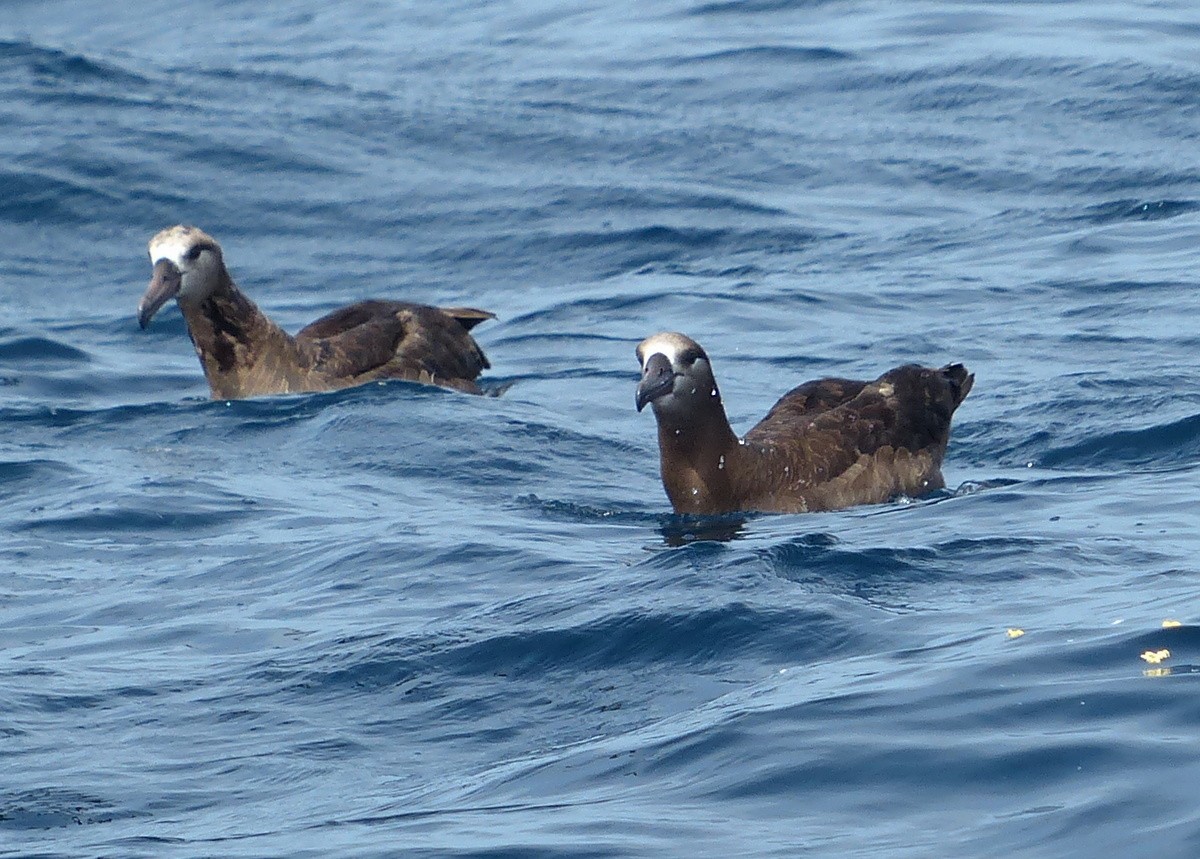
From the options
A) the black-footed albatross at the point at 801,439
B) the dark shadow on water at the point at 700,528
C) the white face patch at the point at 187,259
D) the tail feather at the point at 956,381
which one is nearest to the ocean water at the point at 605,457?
the dark shadow on water at the point at 700,528

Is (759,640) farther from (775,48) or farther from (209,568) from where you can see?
(775,48)

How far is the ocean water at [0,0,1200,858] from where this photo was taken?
718cm

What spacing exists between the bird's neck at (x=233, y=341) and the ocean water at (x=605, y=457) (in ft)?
1.06

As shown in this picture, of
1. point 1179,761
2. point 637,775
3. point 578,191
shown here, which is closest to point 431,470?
point 637,775

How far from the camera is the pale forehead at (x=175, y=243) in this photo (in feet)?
48.4

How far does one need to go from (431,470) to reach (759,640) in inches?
183

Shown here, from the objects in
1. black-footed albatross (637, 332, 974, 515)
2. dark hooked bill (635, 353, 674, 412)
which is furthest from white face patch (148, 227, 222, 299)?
dark hooked bill (635, 353, 674, 412)

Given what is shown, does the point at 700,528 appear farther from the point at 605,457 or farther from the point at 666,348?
the point at 605,457

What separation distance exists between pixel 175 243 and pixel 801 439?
16.5 feet

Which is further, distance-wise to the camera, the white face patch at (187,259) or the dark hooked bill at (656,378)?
the white face patch at (187,259)

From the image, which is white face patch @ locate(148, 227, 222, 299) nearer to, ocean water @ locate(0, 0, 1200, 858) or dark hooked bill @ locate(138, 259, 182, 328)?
dark hooked bill @ locate(138, 259, 182, 328)

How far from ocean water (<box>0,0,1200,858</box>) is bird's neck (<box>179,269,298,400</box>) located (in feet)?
1.06

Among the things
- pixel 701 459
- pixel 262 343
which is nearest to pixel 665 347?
pixel 701 459

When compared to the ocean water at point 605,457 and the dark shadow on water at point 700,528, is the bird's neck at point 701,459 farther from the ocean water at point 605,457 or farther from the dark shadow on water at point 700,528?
the ocean water at point 605,457
